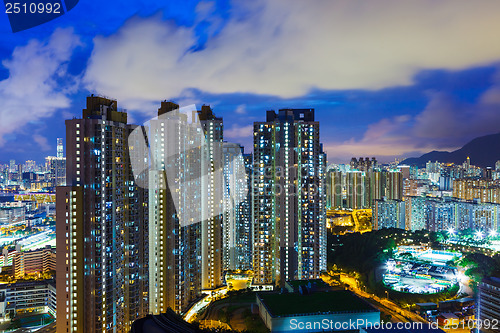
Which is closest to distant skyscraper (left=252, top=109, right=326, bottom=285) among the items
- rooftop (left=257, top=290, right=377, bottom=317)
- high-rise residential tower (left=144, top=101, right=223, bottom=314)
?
high-rise residential tower (left=144, top=101, right=223, bottom=314)

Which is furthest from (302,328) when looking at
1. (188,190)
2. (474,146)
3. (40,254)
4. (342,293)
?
(474,146)

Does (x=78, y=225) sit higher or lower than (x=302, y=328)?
higher

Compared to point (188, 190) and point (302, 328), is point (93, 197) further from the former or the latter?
point (302, 328)

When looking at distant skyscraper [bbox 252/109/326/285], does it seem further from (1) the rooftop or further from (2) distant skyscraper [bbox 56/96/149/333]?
(2) distant skyscraper [bbox 56/96/149/333]

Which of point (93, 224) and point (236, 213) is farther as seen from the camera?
point (236, 213)

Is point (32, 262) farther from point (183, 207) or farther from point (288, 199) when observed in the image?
point (288, 199)

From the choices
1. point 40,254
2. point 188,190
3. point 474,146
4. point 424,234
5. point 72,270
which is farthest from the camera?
point 474,146

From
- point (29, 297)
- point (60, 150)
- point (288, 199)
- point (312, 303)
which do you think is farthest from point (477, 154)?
point (29, 297)
